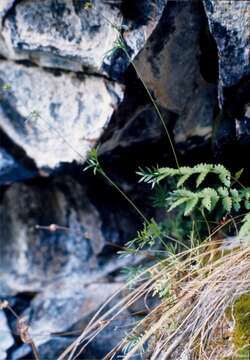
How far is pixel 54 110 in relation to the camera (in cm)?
247

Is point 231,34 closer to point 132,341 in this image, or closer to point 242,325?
point 242,325

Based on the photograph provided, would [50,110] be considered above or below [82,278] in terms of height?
above

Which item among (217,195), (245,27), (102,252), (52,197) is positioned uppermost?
(245,27)

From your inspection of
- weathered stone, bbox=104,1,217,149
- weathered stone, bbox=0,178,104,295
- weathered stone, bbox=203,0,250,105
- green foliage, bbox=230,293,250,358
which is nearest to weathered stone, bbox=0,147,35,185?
weathered stone, bbox=0,178,104,295

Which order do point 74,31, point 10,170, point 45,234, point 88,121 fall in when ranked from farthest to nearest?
point 45,234 → point 10,170 → point 88,121 → point 74,31

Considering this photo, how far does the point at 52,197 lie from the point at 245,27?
1.29 m

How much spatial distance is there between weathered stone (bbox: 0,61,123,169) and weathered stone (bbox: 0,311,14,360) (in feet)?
2.54

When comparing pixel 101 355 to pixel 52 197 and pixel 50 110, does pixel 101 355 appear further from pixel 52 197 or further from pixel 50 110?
pixel 50 110

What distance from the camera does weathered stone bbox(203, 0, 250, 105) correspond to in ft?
6.98

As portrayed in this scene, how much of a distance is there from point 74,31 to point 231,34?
63 cm

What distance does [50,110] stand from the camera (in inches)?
97.3

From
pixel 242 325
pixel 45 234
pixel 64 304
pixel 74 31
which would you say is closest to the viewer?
pixel 242 325

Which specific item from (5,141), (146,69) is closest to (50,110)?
(5,141)

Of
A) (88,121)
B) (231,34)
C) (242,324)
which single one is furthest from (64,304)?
(231,34)
